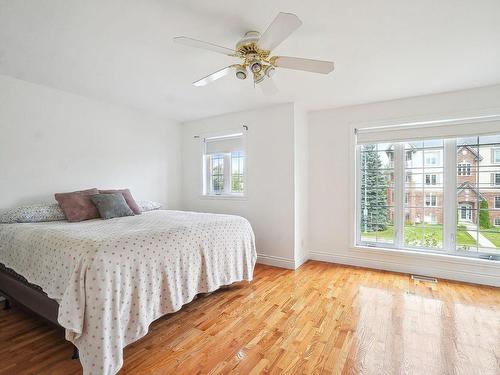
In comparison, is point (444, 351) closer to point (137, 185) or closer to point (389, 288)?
point (389, 288)

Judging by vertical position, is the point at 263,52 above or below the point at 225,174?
above

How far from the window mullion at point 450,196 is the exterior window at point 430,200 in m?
0.10

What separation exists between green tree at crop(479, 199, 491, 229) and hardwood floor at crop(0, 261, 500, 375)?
29.5 inches

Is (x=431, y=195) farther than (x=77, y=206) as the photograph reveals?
Yes

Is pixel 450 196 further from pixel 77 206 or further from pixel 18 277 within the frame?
pixel 18 277

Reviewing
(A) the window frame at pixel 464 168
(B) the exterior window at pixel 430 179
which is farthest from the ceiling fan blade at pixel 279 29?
(A) the window frame at pixel 464 168

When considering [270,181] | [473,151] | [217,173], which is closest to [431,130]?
[473,151]

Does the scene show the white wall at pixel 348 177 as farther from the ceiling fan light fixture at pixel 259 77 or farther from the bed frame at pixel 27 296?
the bed frame at pixel 27 296

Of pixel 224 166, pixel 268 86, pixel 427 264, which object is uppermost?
pixel 268 86

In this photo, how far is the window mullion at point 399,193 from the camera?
346 centimetres

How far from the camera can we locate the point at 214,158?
4.48 meters

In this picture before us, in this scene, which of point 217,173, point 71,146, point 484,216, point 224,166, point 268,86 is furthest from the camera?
point 217,173

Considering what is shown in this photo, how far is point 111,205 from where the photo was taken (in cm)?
291

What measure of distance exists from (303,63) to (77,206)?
8.90 feet
